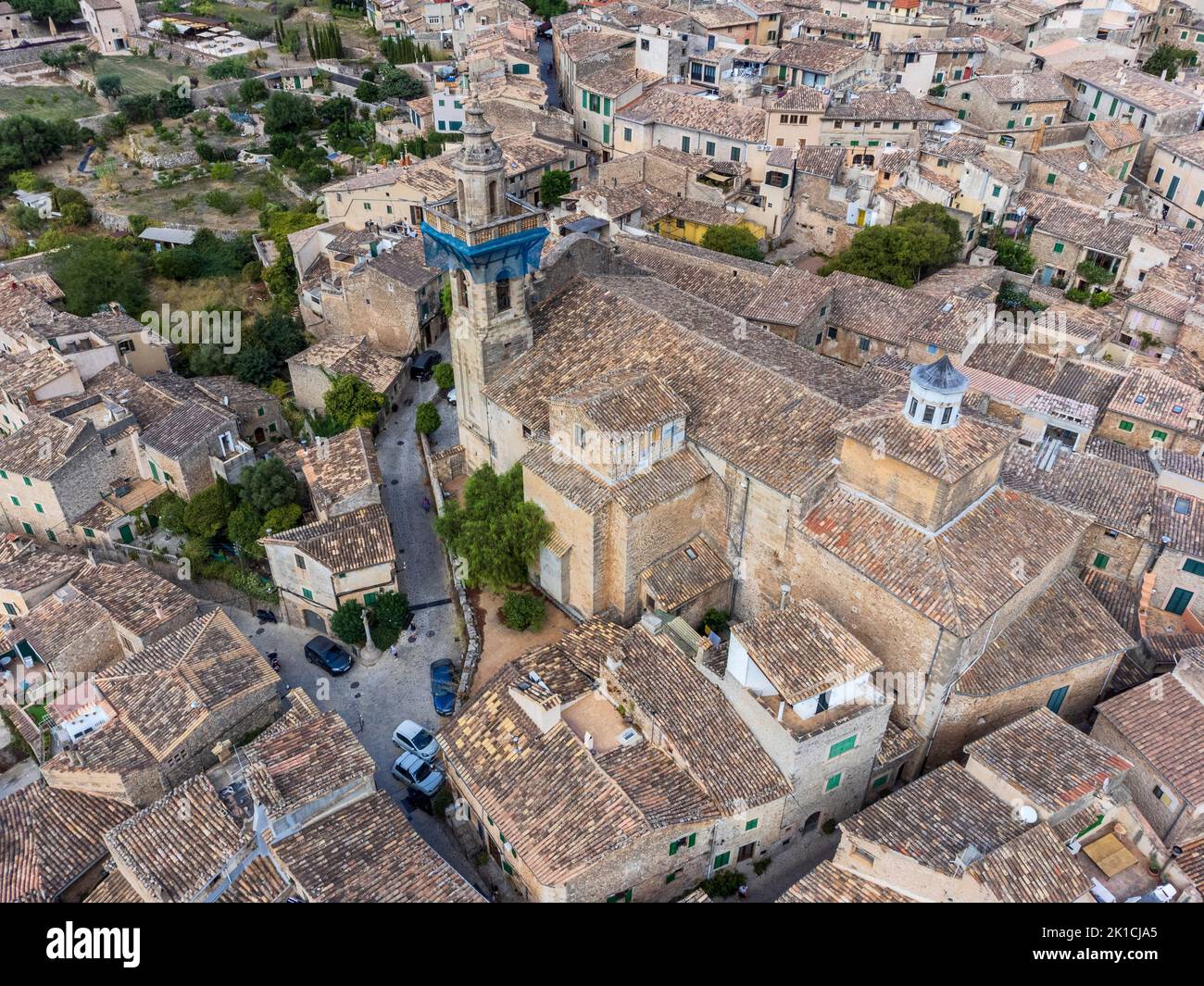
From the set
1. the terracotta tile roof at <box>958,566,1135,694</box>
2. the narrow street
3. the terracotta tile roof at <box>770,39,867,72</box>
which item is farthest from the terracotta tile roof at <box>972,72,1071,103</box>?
the terracotta tile roof at <box>958,566,1135,694</box>

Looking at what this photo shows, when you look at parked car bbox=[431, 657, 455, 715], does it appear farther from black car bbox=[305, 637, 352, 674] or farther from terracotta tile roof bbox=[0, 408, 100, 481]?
terracotta tile roof bbox=[0, 408, 100, 481]

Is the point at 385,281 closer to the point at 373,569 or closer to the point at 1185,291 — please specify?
the point at 373,569

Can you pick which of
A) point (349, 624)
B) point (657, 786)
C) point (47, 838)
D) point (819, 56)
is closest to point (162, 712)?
point (47, 838)

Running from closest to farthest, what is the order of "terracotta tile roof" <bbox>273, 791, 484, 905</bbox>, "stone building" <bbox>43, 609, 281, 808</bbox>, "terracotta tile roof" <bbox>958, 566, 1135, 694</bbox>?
Answer: "terracotta tile roof" <bbox>273, 791, 484, 905</bbox> < "terracotta tile roof" <bbox>958, 566, 1135, 694</bbox> < "stone building" <bbox>43, 609, 281, 808</bbox>

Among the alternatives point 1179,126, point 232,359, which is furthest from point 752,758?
point 1179,126

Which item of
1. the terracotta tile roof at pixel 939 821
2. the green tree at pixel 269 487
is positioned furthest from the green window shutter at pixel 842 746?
the green tree at pixel 269 487

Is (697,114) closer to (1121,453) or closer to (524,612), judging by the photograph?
(1121,453)
